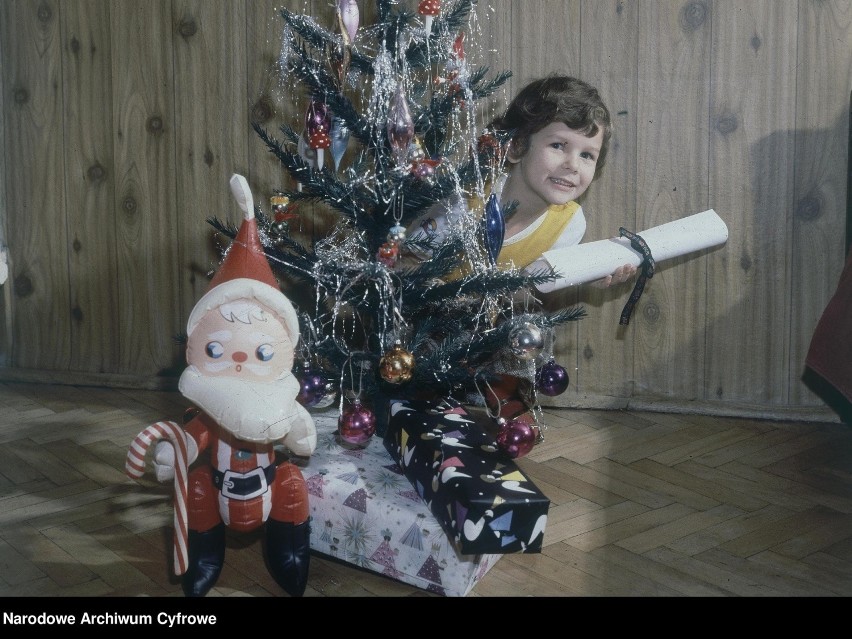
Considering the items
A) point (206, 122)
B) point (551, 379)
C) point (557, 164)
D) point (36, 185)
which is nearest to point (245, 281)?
point (551, 379)

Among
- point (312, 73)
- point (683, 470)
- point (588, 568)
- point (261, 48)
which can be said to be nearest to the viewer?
point (588, 568)

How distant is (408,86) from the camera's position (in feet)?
5.21

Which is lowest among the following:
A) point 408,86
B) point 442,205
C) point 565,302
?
point 565,302

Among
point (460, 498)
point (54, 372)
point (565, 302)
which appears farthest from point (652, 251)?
point (54, 372)

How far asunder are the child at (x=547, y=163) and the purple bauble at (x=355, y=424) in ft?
1.37

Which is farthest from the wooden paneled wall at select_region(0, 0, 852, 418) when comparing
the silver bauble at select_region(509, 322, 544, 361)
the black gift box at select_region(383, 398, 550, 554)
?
the black gift box at select_region(383, 398, 550, 554)

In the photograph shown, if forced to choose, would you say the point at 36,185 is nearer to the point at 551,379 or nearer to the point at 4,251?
the point at 4,251

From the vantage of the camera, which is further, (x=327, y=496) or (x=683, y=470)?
(x=683, y=470)

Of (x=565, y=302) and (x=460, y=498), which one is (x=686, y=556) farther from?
(x=565, y=302)

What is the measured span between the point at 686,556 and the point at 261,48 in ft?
4.20

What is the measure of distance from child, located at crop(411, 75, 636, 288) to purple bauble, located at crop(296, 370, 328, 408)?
34 cm

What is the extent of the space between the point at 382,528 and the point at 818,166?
1.12 metres

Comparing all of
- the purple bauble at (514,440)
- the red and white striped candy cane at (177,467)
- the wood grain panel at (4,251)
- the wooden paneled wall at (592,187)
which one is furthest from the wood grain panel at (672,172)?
the wood grain panel at (4,251)

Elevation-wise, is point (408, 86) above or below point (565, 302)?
above
